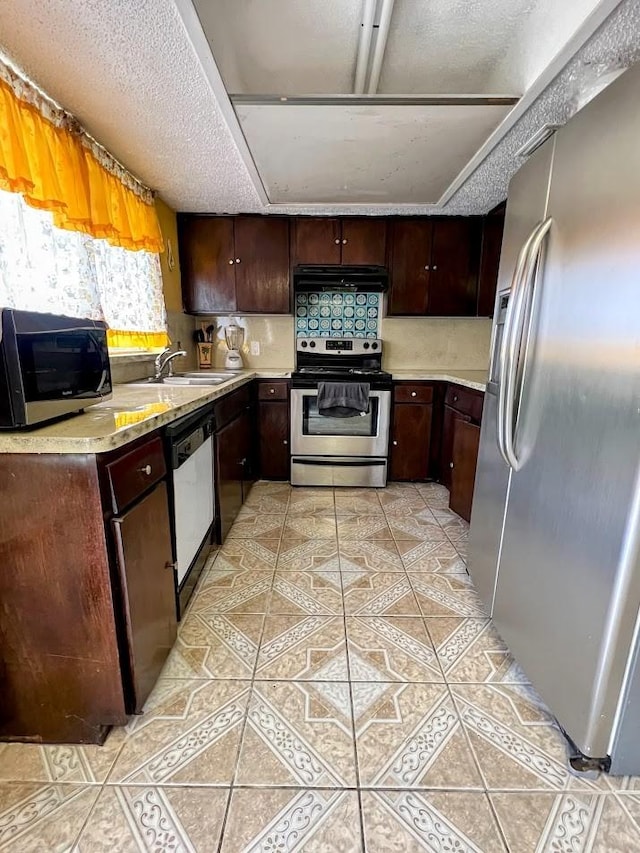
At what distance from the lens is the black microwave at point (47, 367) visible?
90 cm

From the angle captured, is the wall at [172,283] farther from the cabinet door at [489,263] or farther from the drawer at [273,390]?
the cabinet door at [489,263]

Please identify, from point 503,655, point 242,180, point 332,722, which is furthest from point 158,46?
point 503,655

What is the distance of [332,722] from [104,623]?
72cm

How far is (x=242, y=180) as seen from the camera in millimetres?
2404

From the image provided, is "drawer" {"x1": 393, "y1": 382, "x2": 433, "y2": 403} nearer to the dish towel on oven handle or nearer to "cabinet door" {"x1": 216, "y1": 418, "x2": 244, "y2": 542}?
the dish towel on oven handle

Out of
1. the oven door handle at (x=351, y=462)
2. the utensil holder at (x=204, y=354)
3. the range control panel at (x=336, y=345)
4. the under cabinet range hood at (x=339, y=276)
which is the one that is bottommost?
the oven door handle at (x=351, y=462)

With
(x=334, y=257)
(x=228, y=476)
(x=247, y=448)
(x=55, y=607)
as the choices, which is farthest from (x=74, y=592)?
(x=334, y=257)

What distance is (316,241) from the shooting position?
3.08 metres

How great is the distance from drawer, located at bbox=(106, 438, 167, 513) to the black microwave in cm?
22

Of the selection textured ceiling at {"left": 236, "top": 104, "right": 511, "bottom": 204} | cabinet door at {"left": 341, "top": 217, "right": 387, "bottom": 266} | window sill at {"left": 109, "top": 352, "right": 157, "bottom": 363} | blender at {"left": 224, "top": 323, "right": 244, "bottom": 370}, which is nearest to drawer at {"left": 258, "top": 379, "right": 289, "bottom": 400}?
blender at {"left": 224, "top": 323, "right": 244, "bottom": 370}

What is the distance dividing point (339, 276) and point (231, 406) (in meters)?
1.44

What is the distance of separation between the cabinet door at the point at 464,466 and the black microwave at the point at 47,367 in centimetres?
192

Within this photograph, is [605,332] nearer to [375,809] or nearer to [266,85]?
[375,809]

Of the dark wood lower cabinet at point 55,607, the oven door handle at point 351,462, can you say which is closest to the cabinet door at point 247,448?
the oven door handle at point 351,462
